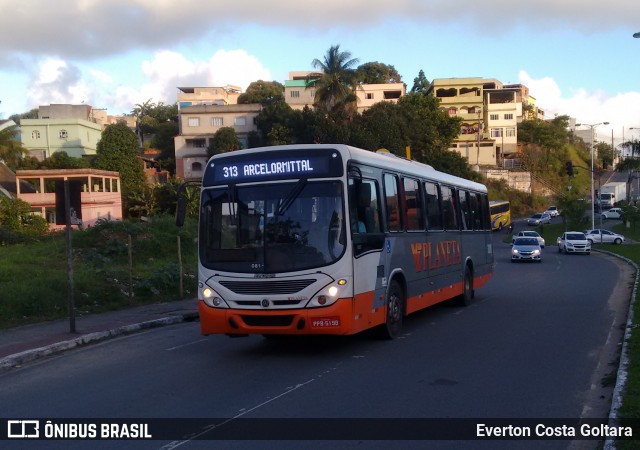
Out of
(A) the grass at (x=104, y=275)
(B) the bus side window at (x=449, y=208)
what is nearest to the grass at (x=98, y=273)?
(A) the grass at (x=104, y=275)

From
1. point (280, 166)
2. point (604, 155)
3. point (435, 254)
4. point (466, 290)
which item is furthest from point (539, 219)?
point (280, 166)

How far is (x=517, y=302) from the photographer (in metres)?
19.5

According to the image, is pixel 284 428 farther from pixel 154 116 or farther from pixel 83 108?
pixel 154 116

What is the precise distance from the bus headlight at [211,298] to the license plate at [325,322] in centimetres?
145

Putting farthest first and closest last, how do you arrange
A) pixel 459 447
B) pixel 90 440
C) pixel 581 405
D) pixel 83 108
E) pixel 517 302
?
pixel 83 108 → pixel 517 302 → pixel 581 405 → pixel 90 440 → pixel 459 447

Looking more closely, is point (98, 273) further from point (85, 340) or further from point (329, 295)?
point (329, 295)

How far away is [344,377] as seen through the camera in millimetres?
9984

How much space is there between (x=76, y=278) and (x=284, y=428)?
14.7 m

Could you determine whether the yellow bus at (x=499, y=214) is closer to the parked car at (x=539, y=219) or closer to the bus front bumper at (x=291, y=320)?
the parked car at (x=539, y=219)

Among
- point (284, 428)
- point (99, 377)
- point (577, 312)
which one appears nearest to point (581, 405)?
point (284, 428)

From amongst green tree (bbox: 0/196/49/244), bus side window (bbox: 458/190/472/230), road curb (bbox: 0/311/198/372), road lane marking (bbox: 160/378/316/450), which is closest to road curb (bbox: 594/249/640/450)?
road lane marking (bbox: 160/378/316/450)

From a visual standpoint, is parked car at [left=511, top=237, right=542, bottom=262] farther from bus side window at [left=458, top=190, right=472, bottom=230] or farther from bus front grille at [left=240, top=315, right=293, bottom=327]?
bus front grille at [left=240, top=315, right=293, bottom=327]

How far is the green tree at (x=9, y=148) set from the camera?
55.6 m

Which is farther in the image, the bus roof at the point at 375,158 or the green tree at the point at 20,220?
the green tree at the point at 20,220
